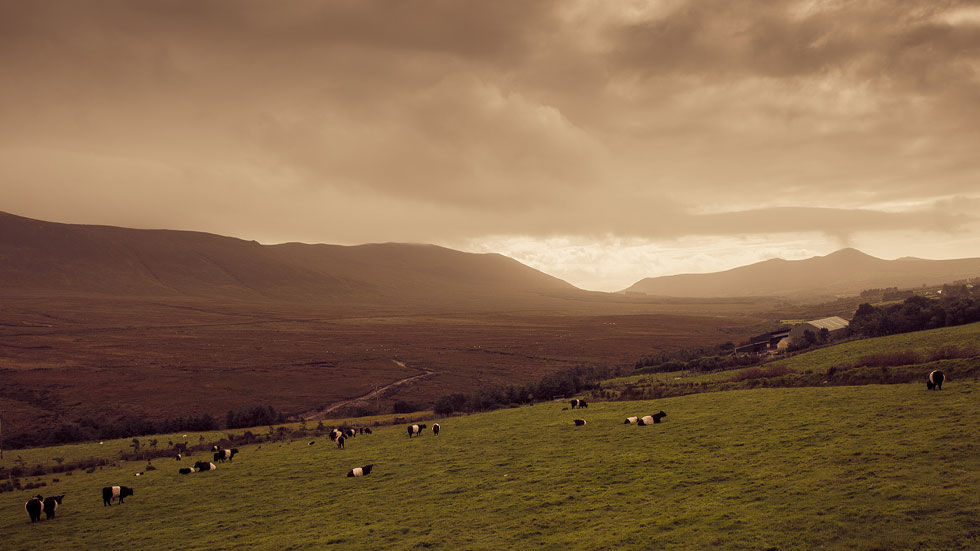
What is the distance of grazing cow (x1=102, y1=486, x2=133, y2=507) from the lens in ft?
86.4

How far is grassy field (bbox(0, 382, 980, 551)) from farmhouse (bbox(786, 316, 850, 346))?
4833 centimetres

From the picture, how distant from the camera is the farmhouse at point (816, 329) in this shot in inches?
2864

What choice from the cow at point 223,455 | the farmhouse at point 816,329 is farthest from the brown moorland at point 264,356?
the cow at point 223,455

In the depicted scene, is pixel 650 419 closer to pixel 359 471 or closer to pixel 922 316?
pixel 359 471

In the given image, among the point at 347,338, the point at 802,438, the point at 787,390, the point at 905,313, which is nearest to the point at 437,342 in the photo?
the point at 347,338

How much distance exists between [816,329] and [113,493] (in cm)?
9320

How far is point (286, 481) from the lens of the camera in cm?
2778

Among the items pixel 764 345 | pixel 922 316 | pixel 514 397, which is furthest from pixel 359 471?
pixel 764 345

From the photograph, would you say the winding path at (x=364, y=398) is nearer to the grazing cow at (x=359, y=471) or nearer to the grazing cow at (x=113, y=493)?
the grazing cow at (x=113, y=493)

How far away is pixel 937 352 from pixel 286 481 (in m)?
41.6

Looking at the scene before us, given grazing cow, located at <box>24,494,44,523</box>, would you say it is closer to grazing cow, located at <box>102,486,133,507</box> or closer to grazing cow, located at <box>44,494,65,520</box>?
grazing cow, located at <box>44,494,65,520</box>

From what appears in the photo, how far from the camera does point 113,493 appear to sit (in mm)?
26688

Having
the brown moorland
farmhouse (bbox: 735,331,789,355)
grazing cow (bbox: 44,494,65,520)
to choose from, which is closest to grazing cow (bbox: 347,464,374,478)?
grazing cow (bbox: 44,494,65,520)

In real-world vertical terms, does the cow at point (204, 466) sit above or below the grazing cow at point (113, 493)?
below
